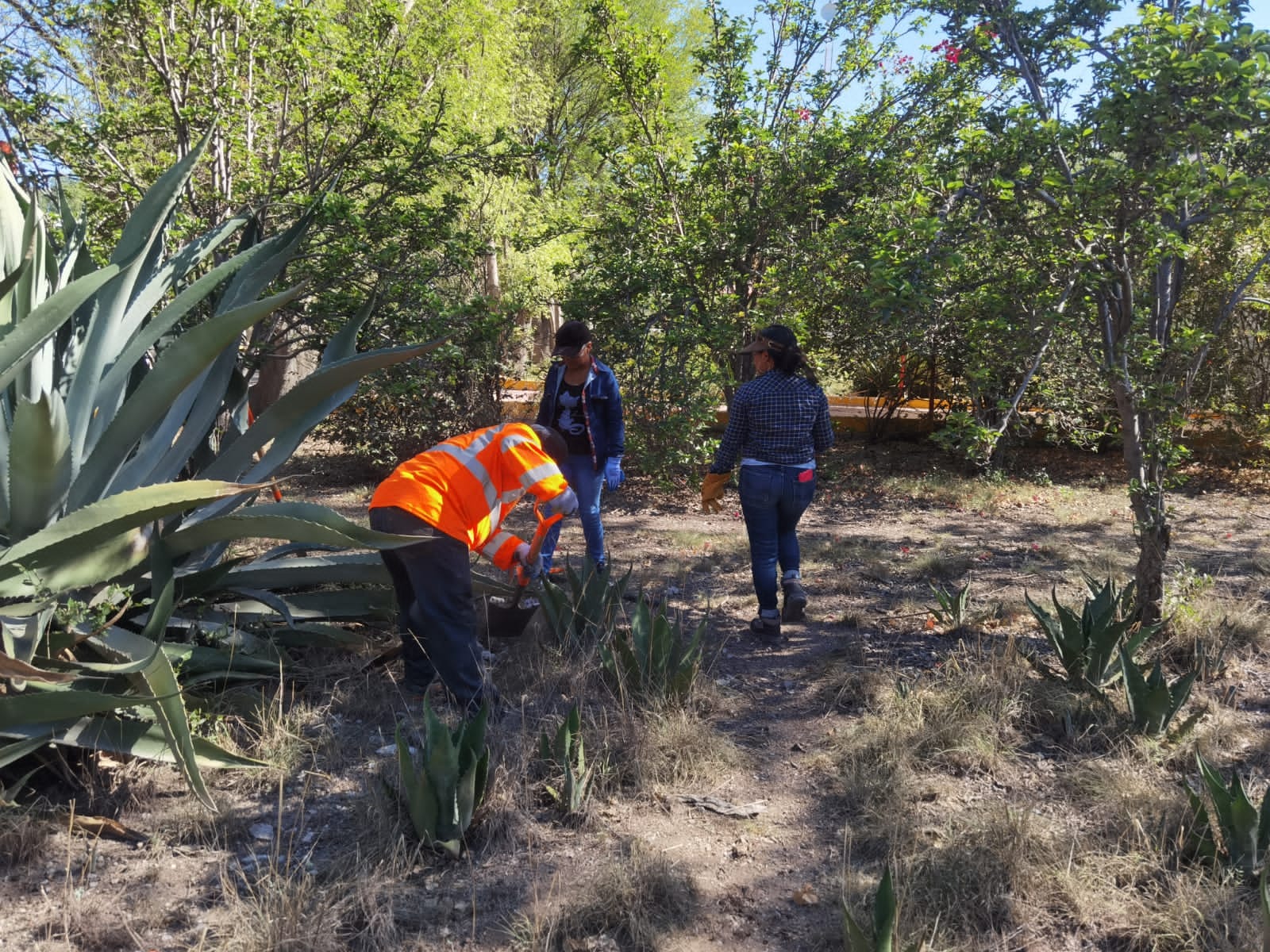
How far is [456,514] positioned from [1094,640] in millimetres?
2687

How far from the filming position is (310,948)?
2.31m

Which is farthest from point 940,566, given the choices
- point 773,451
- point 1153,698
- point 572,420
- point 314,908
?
point 314,908

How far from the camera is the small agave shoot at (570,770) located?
9.83 ft

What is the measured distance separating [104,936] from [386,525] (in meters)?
1.63

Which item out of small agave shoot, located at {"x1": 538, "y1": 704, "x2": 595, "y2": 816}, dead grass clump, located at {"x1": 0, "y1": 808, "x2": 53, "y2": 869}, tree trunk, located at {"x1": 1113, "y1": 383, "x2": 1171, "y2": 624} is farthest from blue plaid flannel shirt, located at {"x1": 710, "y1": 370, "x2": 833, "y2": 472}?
dead grass clump, located at {"x1": 0, "y1": 808, "x2": 53, "y2": 869}

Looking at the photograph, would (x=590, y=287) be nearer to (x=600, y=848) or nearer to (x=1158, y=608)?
(x=1158, y=608)

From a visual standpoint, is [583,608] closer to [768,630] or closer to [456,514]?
[456,514]

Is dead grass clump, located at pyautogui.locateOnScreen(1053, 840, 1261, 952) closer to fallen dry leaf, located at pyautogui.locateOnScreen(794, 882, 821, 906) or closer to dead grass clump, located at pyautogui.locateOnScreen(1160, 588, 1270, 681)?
fallen dry leaf, located at pyautogui.locateOnScreen(794, 882, 821, 906)

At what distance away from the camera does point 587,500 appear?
5.66 m

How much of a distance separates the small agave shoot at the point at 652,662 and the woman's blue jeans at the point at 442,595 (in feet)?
1.85

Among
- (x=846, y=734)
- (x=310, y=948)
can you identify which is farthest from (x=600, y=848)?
(x=846, y=734)

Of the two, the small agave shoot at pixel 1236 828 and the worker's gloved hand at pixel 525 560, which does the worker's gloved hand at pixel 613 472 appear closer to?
the worker's gloved hand at pixel 525 560

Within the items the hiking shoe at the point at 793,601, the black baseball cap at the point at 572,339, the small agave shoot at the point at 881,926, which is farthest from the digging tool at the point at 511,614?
the small agave shoot at the point at 881,926

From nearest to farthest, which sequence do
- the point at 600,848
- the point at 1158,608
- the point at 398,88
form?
the point at 600,848 < the point at 1158,608 < the point at 398,88
